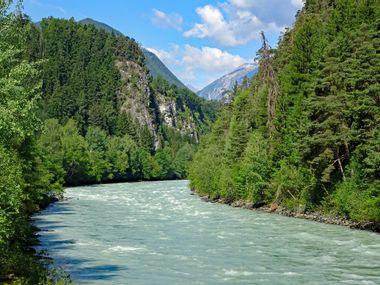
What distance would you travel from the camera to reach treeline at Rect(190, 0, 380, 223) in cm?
4300

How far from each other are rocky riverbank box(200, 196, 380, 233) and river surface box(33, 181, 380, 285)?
53.9 inches

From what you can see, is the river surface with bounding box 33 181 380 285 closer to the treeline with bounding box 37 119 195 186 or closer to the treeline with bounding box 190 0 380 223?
the treeline with bounding box 190 0 380 223

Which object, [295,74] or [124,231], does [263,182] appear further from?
[124,231]

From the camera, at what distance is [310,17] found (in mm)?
66500

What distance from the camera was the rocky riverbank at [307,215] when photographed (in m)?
40.7

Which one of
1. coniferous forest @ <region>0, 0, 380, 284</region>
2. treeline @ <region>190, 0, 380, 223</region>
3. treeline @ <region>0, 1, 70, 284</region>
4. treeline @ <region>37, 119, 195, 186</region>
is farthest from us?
treeline @ <region>37, 119, 195, 186</region>

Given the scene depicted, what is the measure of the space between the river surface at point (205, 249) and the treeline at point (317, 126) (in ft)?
13.4

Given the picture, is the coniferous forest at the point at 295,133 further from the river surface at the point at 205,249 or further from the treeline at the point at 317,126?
the river surface at the point at 205,249

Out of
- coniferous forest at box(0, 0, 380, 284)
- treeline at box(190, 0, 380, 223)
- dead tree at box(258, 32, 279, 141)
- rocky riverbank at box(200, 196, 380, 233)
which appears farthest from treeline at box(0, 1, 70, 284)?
dead tree at box(258, 32, 279, 141)

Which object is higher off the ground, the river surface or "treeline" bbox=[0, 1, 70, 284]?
"treeline" bbox=[0, 1, 70, 284]

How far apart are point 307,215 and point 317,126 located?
30.5 feet

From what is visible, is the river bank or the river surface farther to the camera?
the river bank

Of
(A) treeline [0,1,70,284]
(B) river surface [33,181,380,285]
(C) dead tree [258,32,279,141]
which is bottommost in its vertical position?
(B) river surface [33,181,380,285]

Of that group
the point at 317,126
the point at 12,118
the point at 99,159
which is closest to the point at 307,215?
the point at 317,126
